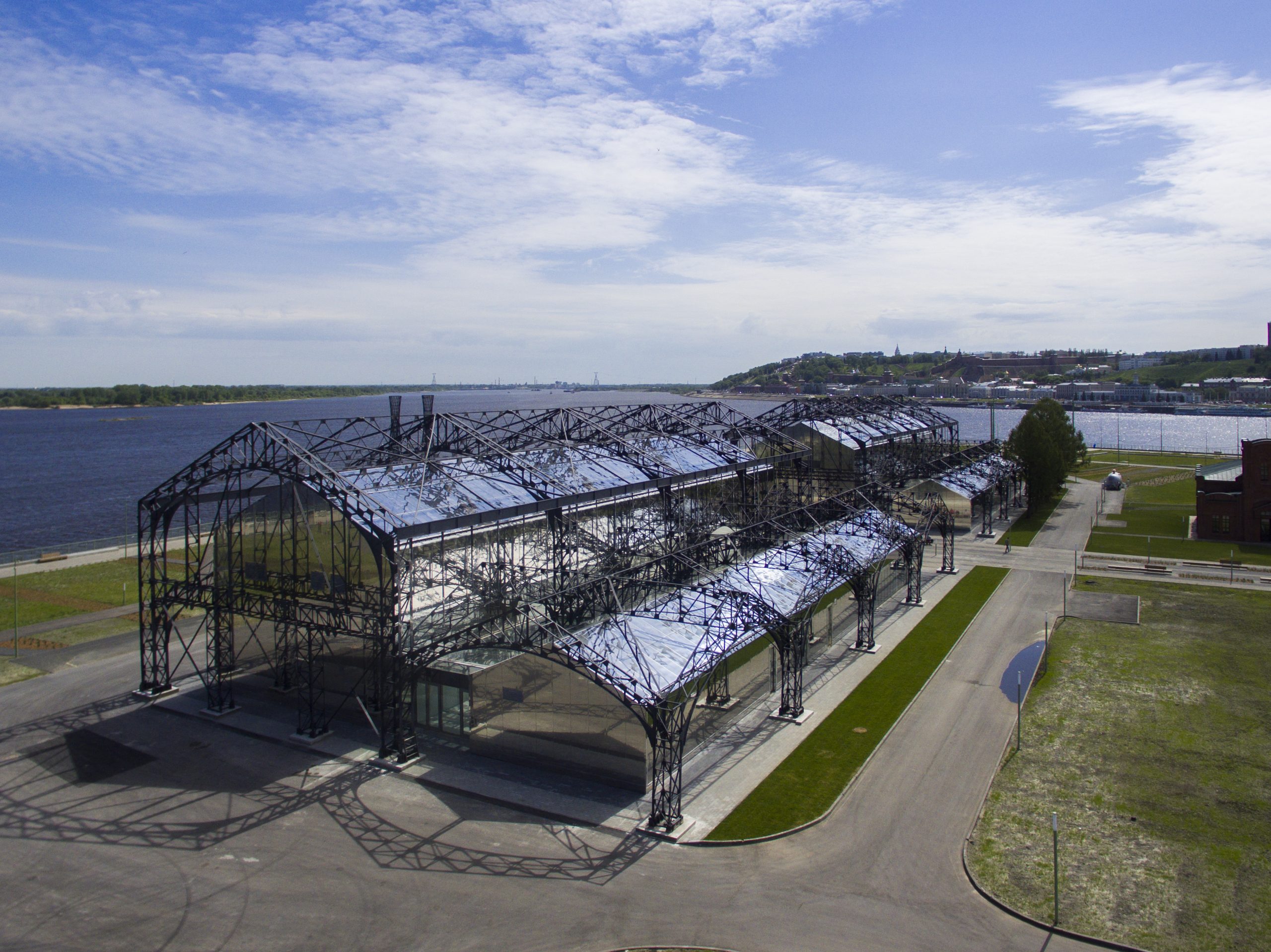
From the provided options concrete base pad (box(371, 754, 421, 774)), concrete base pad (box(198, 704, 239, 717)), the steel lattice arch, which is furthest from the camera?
concrete base pad (box(198, 704, 239, 717))

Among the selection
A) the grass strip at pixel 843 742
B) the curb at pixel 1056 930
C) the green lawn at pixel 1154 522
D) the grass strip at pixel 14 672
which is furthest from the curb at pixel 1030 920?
the green lawn at pixel 1154 522

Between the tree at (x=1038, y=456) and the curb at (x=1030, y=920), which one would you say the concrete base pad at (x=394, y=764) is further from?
the tree at (x=1038, y=456)

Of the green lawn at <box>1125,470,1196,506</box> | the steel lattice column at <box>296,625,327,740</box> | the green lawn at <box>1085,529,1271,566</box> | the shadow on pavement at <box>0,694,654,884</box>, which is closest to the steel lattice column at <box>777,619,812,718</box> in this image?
the shadow on pavement at <box>0,694,654,884</box>

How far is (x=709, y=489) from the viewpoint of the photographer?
54656mm

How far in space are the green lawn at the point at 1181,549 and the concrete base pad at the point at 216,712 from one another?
6278 cm

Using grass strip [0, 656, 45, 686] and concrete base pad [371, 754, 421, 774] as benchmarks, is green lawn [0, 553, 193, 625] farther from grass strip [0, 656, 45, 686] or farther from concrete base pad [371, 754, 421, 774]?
concrete base pad [371, 754, 421, 774]

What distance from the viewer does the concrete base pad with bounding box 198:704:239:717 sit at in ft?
111

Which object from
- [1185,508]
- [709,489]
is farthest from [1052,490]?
[709,489]

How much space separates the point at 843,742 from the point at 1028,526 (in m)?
54.8

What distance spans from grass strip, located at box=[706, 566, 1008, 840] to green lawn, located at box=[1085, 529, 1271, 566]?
87.5 ft

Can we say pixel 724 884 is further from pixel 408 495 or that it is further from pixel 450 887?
pixel 408 495

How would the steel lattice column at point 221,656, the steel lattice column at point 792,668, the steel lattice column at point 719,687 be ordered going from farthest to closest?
1. the steel lattice column at point 221,656
2. the steel lattice column at point 719,687
3. the steel lattice column at point 792,668

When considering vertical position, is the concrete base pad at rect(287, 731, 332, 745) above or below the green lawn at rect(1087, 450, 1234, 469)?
below

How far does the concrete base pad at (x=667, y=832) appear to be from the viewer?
24.4 meters
